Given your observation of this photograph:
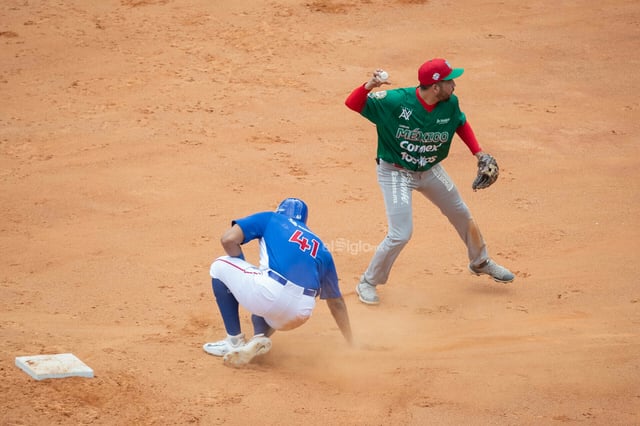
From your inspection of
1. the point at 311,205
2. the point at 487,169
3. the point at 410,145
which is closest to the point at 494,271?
the point at 487,169

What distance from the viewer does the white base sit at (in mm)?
5949

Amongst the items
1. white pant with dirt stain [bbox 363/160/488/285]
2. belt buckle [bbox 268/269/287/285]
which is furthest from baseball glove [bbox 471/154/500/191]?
belt buckle [bbox 268/269/287/285]

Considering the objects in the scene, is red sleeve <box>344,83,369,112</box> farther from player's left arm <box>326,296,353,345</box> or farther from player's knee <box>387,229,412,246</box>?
player's left arm <box>326,296,353,345</box>

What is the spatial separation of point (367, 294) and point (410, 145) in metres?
1.47

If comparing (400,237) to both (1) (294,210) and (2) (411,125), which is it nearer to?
(2) (411,125)

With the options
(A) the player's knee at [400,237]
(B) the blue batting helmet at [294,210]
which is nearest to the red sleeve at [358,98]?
(A) the player's knee at [400,237]

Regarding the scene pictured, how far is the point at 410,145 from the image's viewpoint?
26.0 ft

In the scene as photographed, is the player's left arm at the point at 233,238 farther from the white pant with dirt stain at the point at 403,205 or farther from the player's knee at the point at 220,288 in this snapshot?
the white pant with dirt stain at the point at 403,205

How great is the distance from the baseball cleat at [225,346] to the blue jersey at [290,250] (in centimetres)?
63


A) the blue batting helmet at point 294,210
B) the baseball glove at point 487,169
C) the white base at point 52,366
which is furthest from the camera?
the baseball glove at point 487,169

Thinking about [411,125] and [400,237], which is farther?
[400,237]

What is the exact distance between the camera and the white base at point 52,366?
19.5 ft

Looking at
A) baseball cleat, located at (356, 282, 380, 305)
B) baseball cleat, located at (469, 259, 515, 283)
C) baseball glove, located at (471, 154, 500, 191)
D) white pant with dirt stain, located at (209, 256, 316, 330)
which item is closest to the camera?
white pant with dirt stain, located at (209, 256, 316, 330)

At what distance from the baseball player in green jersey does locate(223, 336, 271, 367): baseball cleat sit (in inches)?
76.5
